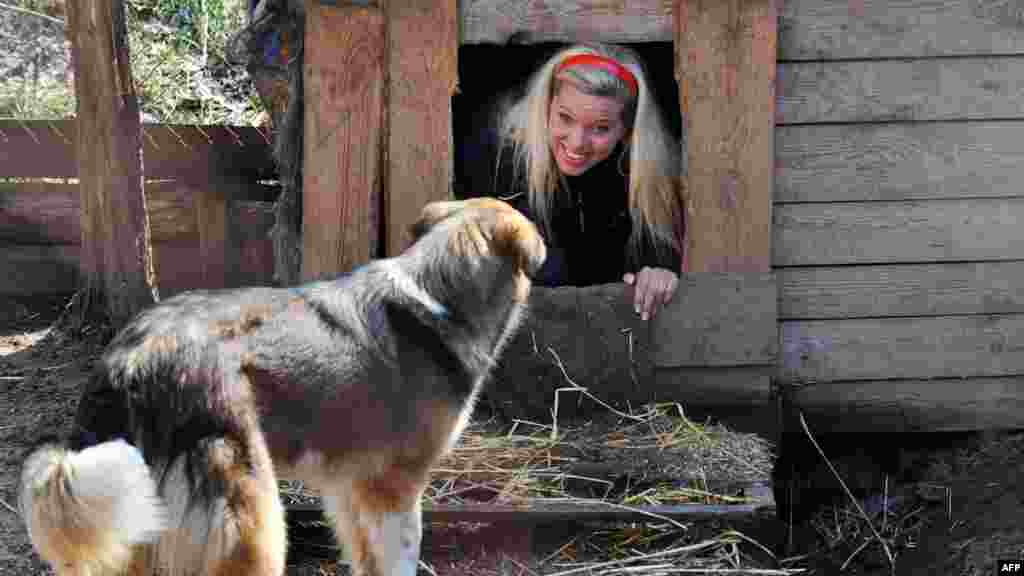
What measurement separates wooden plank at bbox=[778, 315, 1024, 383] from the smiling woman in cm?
74

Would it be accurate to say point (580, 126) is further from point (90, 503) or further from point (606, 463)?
point (90, 503)

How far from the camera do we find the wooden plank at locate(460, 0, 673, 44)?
5809 mm

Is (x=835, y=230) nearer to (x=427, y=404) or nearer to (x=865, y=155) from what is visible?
(x=865, y=155)

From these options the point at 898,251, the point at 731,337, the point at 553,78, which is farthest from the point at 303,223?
the point at 898,251

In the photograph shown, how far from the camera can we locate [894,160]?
20.0 feet

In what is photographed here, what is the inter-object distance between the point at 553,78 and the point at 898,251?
1.89 meters

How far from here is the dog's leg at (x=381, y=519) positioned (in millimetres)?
4555

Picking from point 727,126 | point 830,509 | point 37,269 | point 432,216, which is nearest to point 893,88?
point 727,126

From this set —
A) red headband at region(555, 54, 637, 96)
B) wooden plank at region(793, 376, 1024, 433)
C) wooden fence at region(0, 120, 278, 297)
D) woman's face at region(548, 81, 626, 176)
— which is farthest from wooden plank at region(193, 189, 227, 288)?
wooden plank at region(793, 376, 1024, 433)

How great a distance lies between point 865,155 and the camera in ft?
20.0

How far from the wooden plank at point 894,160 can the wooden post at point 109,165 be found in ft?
11.5

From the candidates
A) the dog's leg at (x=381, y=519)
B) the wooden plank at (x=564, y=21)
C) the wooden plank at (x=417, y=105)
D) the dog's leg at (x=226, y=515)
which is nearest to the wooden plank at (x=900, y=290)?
the wooden plank at (x=564, y=21)

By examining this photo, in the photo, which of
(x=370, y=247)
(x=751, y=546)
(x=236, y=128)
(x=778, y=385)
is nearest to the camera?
(x=751, y=546)

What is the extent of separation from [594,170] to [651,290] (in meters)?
1.29
